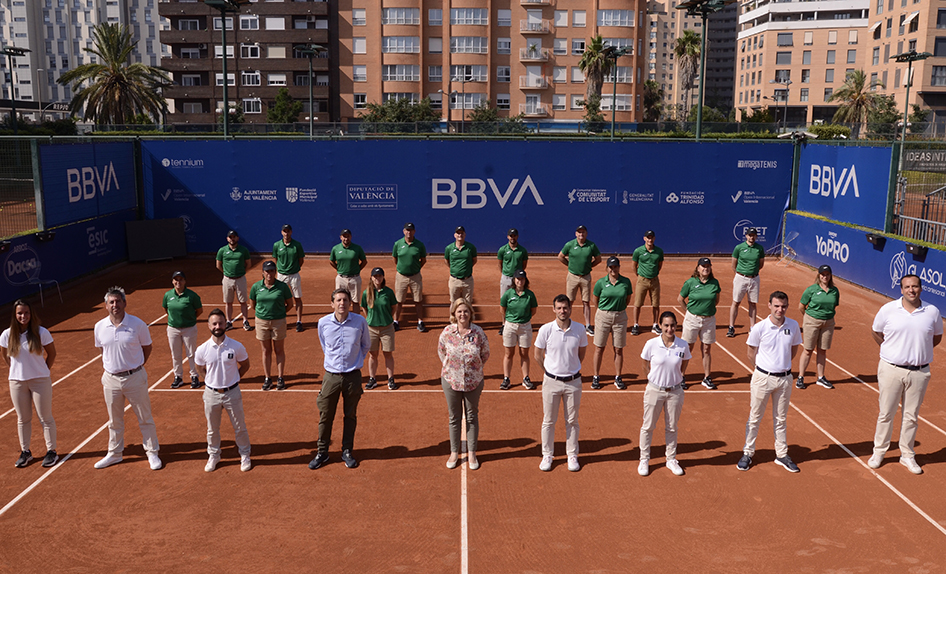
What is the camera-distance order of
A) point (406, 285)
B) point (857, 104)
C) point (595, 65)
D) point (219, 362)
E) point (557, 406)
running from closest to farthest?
point (219, 362) < point (557, 406) < point (406, 285) < point (857, 104) < point (595, 65)

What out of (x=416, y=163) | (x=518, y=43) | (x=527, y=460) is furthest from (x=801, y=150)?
(x=518, y=43)

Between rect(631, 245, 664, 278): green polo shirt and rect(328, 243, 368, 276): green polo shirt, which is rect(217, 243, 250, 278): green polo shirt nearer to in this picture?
rect(328, 243, 368, 276): green polo shirt

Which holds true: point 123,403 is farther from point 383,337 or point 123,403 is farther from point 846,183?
point 846,183

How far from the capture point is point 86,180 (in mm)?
22656

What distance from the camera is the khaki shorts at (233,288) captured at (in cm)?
1639

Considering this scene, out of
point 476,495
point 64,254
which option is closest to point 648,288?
point 476,495

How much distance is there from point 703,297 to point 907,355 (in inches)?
158

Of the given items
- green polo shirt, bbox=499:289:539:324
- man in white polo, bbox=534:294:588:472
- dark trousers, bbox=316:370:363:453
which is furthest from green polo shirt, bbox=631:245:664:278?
dark trousers, bbox=316:370:363:453

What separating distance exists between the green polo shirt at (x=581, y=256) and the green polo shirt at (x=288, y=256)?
5699mm

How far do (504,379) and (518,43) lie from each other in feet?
250

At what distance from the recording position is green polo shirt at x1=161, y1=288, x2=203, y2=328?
42.0 ft

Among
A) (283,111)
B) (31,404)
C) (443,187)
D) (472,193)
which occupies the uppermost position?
(283,111)

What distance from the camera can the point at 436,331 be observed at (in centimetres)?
1730

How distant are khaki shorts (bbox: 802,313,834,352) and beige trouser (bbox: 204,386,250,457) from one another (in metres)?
9.27
